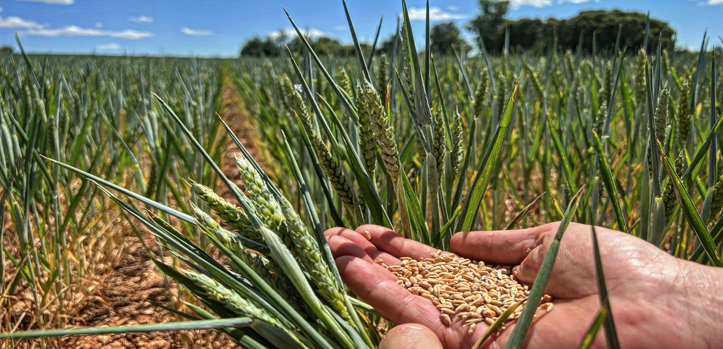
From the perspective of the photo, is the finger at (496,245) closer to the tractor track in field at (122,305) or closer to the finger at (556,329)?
the finger at (556,329)

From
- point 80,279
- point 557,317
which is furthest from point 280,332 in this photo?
point 80,279

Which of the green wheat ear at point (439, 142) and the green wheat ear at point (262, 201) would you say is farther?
the green wheat ear at point (439, 142)

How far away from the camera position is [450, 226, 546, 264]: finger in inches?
42.7

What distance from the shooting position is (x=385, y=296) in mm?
938

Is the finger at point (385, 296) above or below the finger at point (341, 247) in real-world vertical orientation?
below

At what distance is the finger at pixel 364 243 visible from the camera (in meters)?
1.04

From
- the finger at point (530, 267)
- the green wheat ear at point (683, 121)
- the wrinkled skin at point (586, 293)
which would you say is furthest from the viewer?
the green wheat ear at point (683, 121)

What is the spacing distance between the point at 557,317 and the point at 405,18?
2.19 ft

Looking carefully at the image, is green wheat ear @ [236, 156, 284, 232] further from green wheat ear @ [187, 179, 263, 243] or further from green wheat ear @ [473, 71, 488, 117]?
green wheat ear @ [473, 71, 488, 117]

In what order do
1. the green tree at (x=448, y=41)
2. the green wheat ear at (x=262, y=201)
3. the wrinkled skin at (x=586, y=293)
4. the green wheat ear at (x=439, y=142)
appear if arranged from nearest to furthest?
the green wheat ear at (x=262, y=201)
the wrinkled skin at (x=586, y=293)
the green wheat ear at (x=439, y=142)
the green tree at (x=448, y=41)

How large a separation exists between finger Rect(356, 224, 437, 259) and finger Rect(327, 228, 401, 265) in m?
0.01

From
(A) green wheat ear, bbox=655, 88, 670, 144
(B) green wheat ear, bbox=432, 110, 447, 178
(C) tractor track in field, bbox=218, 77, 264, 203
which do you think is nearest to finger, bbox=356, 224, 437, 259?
(B) green wheat ear, bbox=432, 110, 447, 178

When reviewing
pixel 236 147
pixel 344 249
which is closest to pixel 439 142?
pixel 344 249

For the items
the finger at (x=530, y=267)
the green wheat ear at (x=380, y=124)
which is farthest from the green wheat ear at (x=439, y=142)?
the finger at (x=530, y=267)
